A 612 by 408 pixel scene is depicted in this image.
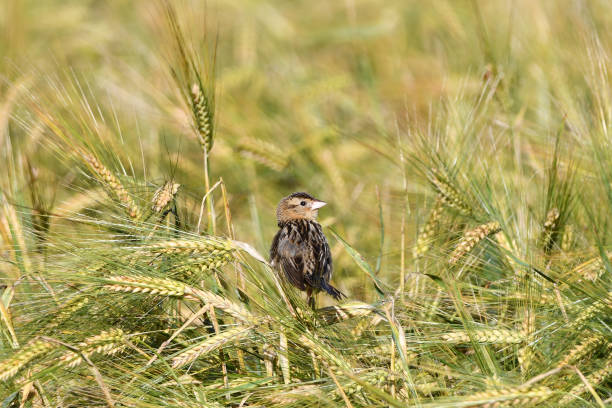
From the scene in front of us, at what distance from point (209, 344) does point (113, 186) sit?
0.73 m

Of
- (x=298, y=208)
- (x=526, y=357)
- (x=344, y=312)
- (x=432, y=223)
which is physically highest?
(x=298, y=208)

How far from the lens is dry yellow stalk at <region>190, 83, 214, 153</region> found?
9.09 ft

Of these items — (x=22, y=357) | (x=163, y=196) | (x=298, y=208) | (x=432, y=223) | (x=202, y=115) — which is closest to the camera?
(x=22, y=357)

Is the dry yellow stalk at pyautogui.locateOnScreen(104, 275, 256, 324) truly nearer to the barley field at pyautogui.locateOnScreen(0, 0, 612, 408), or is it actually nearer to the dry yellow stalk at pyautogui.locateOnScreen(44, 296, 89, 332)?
A: the barley field at pyautogui.locateOnScreen(0, 0, 612, 408)

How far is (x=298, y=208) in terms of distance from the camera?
12.1 ft

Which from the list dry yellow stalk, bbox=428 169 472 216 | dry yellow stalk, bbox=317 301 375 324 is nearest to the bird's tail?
dry yellow stalk, bbox=317 301 375 324

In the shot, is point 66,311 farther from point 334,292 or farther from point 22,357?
point 334,292

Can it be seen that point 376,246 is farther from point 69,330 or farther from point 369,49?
point 369,49

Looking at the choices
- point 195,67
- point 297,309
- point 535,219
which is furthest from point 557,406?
point 195,67

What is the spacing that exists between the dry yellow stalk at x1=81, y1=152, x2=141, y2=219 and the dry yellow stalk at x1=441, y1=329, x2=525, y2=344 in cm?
115

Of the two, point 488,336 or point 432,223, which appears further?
point 432,223

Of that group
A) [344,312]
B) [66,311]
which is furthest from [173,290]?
[344,312]

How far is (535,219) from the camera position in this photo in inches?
125

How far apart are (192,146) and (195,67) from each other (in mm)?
2532
